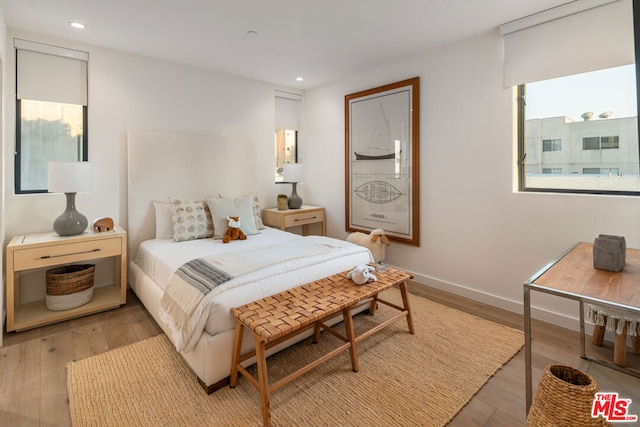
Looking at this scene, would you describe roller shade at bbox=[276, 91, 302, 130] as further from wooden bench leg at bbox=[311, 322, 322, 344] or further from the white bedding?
wooden bench leg at bbox=[311, 322, 322, 344]

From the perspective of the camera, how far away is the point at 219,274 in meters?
2.08

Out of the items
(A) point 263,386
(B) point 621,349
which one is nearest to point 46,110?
A: (A) point 263,386

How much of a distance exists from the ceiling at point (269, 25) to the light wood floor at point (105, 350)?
252 cm

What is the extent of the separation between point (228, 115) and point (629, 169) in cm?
400

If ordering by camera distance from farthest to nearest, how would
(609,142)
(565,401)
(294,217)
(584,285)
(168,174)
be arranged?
(294,217) < (168,174) < (609,142) < (584,285) < (565,401)

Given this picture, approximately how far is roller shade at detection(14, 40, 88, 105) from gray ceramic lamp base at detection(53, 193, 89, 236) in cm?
100

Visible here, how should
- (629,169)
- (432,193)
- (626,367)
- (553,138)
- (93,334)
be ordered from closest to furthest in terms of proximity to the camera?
(626,367), (629,169), (93,334), (553,138), (432,193)

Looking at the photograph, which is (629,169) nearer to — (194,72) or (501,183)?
(501,183)

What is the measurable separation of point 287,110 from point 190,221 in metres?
2.36

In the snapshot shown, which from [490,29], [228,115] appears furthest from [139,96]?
[490,29]

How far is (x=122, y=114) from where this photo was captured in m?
3.35

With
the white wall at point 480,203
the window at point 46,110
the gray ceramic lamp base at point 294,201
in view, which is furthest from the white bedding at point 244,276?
the window at point 46,110

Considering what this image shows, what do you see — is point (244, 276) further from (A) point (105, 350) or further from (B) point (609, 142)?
(B) point (609, 142)

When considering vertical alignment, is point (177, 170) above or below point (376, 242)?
above
